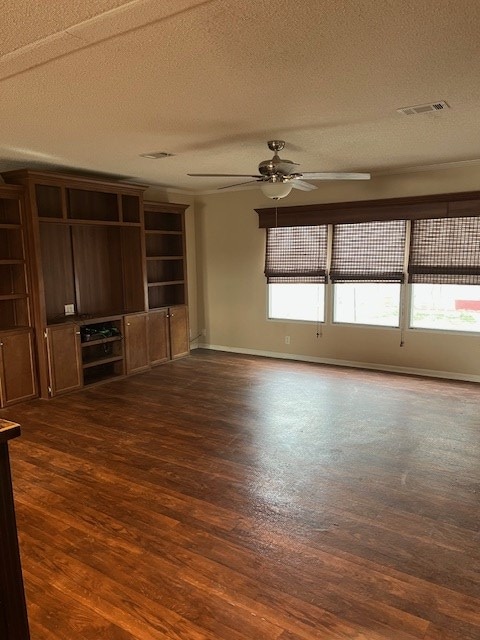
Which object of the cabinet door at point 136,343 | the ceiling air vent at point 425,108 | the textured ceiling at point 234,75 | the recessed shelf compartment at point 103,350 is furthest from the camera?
the cabinet door at point 136,343

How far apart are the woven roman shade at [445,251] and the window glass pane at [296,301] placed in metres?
1.36

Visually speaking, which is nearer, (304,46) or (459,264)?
(304,46)

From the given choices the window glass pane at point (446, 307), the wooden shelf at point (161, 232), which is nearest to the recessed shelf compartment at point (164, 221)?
the wooden shelf at point (161, 232)

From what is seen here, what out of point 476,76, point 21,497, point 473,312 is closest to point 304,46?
point 476,76

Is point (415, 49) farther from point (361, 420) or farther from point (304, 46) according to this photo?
point (361, 420)

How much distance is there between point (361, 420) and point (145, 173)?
156 inches

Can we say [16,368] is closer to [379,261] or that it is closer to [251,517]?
[251,517]

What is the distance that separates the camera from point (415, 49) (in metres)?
2.31

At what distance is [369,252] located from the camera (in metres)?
6.19

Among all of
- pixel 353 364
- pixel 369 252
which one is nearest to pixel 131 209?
pixel 369 252

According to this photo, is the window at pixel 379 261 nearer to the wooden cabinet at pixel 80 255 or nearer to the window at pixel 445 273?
the window at pixel 445 273

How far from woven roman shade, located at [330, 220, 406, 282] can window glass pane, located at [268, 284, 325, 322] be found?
1.34 ft

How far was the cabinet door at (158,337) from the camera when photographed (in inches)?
261

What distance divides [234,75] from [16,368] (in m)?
3.88
